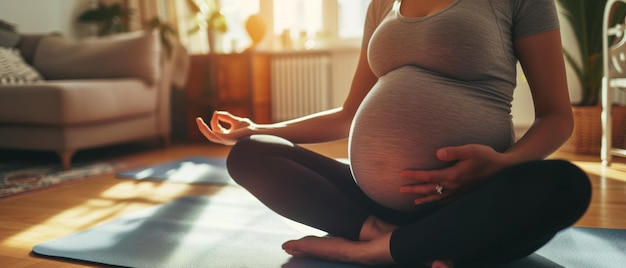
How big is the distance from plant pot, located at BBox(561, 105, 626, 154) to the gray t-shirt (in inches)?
83.8

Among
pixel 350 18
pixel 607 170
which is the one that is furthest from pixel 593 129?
pixel 350 18

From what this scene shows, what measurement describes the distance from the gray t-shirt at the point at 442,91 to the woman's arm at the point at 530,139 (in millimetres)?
26

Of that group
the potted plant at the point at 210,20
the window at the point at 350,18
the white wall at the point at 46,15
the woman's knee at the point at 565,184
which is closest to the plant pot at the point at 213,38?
the potted plant at the point at 210,20

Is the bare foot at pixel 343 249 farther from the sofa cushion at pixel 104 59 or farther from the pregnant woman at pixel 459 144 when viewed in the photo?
the sofa cushion at pixel 104 59

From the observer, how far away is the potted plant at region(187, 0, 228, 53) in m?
3.75

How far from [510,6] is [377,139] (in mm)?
310

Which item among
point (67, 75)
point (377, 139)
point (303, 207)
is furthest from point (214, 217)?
point (67, 75)

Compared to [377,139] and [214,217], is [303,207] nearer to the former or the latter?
[377,139]

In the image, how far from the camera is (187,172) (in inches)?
93.3

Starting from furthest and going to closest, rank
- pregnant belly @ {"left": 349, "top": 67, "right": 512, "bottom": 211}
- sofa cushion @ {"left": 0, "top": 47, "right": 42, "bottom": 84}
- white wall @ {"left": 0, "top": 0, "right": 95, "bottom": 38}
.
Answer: white wall @ {"left": 0, "top": 0, "right": 95, "bottom": 38}, sofa cushion @ {"left": 0, "top": 47, "right": 42, "bottom": 84}, pregnant belly @ {"left": 349, "top": 67, "right": 512, "bottom": 211}

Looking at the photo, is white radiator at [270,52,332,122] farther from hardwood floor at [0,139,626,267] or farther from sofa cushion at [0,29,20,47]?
hardwood floor at [0,139,626,267]

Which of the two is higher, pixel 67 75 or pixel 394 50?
pixel 394 50

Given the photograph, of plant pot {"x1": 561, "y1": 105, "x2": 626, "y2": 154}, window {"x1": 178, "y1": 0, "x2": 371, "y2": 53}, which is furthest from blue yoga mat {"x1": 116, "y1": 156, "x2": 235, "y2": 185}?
plant pot {"x1": 561, "y1": 105, "x2": 626, "y2": 154}

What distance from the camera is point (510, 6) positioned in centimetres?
90
